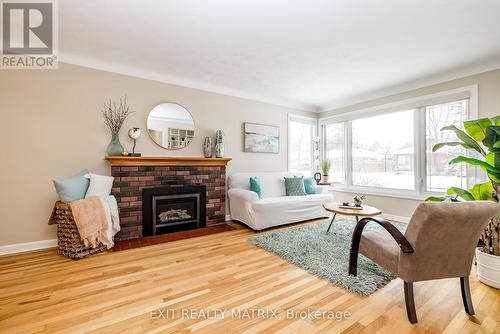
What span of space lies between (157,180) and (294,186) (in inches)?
98.9

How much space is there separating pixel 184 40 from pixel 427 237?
3023 mm

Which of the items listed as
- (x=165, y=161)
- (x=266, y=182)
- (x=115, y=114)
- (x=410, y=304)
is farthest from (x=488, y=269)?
(x=115, y=114)

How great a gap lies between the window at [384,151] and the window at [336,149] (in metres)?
0.27

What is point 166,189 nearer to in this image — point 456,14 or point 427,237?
point 427,237

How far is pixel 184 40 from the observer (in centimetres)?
260

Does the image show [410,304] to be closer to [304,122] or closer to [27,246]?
[27,246]

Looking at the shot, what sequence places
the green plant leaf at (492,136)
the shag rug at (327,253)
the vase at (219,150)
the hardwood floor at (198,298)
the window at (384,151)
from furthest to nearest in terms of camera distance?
the window at (384,151)
the vase at (219,150)
the shag rug at (327,253)
the green plant leaf at (492,136)
the hardwood floor at (198,298)

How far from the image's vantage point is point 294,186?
14.2 feet

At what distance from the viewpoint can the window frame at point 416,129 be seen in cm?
330

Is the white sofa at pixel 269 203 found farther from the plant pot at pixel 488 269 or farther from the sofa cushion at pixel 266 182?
the plant pot at pixel 488 269

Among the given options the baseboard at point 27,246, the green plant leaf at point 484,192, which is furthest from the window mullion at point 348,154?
the baseboard at point 27,246

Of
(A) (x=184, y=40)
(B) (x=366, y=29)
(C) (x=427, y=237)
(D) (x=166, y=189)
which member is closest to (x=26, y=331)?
(D) (x=166, y=189)

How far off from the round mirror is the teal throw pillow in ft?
6.73

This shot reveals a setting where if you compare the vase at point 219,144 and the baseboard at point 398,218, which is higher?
the vase at point 219,144
